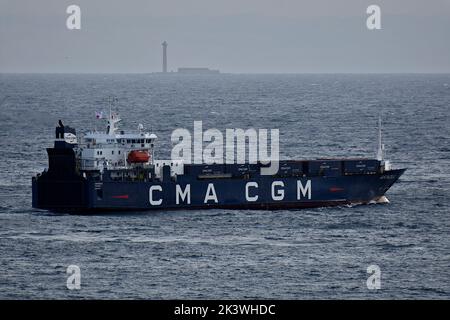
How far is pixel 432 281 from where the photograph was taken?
71562 millimetres

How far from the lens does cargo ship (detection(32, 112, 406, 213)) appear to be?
92.3 m

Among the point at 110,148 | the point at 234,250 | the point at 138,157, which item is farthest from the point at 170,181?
the point at 234,250

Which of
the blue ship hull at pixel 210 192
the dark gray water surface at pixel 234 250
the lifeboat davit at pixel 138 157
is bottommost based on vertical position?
the dark gray water surface at pixel 234 250

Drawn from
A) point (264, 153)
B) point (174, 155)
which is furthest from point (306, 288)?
point (264, 153)

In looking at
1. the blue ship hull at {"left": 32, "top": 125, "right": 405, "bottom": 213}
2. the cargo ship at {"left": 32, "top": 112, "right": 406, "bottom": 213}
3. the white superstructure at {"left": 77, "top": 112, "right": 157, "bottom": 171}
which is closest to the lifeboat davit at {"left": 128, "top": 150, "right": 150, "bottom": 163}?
the cargo ship at {"left": 32, "top": 112, "right": 406, "bottom": 213}

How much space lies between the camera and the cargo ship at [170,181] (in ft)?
303

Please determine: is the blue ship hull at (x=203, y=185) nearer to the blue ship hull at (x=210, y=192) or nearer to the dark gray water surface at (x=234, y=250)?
the blue ship hull at (x=210, y=192)

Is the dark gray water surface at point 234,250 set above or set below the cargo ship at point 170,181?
below

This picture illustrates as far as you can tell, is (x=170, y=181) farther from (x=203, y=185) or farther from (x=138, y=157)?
(x=138, y=157)

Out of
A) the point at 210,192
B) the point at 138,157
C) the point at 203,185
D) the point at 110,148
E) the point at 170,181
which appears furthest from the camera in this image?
the point at 110,148

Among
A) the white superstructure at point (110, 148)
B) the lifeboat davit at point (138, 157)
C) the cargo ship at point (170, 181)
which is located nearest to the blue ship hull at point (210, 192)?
the cargo ship at point (170, 181)

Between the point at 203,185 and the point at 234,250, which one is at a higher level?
the point at 203,185

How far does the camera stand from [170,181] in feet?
307

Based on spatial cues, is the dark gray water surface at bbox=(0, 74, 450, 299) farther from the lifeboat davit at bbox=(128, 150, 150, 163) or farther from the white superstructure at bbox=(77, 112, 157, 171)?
the white superstructure at bbox=(77, 112, 157, 171)
